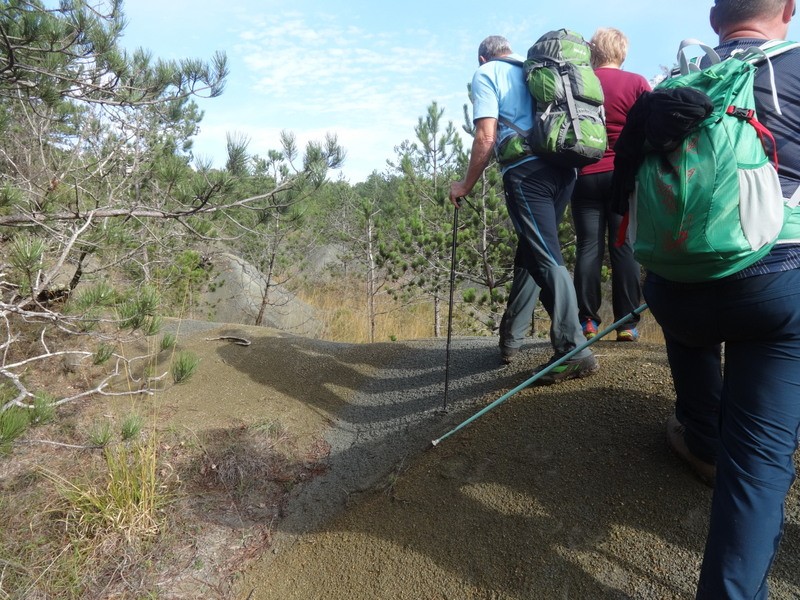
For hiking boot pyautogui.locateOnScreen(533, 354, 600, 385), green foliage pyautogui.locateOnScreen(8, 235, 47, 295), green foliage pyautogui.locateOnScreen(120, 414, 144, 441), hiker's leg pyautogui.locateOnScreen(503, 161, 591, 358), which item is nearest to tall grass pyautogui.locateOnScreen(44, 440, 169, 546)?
green foliage pyautogui.locateOnScreen(120, 414, 144, 441)

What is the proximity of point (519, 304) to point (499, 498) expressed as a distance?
1397mm

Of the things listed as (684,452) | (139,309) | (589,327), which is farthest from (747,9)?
(139,309)

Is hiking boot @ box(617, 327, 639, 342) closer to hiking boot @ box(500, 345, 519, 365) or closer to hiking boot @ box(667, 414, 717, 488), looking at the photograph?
hiking boot @ box(500, 345, 519, 365)

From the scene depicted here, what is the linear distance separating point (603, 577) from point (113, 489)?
88.7 inches

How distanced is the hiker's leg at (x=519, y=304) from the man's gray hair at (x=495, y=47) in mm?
1150

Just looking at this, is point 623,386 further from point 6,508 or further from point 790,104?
point 6,508

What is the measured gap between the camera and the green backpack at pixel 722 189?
1.44 m

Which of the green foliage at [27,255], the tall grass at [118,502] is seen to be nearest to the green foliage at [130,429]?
the tall grass at [118,502]

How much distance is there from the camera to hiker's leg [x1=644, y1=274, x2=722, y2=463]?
1.63 metres

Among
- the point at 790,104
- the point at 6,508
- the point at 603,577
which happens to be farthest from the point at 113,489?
the point at 790,104

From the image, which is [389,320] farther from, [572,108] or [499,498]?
[499,498]

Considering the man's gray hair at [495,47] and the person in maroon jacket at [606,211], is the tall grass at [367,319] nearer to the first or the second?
the person in maroon jacket at [606,211]

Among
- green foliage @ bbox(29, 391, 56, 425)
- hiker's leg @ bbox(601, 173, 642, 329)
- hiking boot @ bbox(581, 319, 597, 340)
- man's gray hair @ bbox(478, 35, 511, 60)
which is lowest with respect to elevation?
green foliage @ bbox(29, 391, 56, 425)

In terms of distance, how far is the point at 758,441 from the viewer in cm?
150
